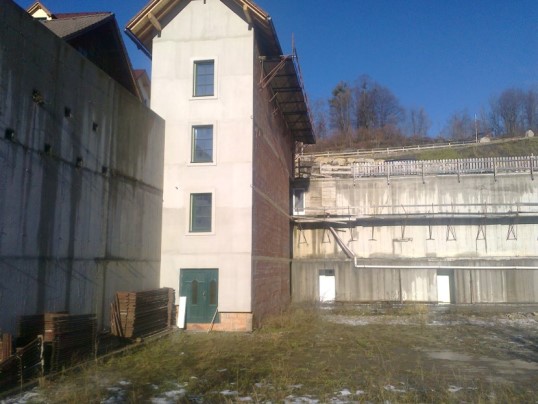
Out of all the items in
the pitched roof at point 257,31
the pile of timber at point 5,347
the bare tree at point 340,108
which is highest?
the bare tree at point 340,108

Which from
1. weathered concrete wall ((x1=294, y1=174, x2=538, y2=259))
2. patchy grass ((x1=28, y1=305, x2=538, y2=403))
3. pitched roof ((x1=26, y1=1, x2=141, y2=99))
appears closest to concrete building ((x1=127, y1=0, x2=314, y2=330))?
pitched roof ((x1=26, y1=1, x2=141, y2=99))

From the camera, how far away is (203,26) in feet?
58.5

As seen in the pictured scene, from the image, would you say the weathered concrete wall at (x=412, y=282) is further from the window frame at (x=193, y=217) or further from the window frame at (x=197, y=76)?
the window frame at (x=197, y=76)

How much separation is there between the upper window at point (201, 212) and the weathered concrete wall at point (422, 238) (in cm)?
1023

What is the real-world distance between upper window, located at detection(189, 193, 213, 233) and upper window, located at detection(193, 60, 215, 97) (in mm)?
3759

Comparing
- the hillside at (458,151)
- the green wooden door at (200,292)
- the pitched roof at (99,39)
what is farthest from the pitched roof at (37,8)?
the hillside at (458,151)

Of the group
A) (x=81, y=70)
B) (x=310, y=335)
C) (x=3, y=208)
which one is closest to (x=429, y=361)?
(x=310, y=335)

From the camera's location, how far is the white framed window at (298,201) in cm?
2742

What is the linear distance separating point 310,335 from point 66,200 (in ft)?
27.8

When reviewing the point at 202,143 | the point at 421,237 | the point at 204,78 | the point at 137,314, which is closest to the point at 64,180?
the point at 137,314

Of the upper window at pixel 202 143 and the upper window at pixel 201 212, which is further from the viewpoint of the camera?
the upper window at pixel 202 143

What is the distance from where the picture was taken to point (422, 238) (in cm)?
2623

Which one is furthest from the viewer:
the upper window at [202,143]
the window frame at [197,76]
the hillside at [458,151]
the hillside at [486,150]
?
the hillside at [458,151]

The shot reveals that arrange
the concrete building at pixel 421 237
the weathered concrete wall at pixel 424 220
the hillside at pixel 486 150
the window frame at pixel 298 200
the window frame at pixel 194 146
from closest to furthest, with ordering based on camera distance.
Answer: the window frame at pixel 194 146 < the concrete building at pixel 421 237 < the weathered concrete wall at pixel 424 220 < the window frame at pixel 298 200 < the hillside at pixel 486 150
